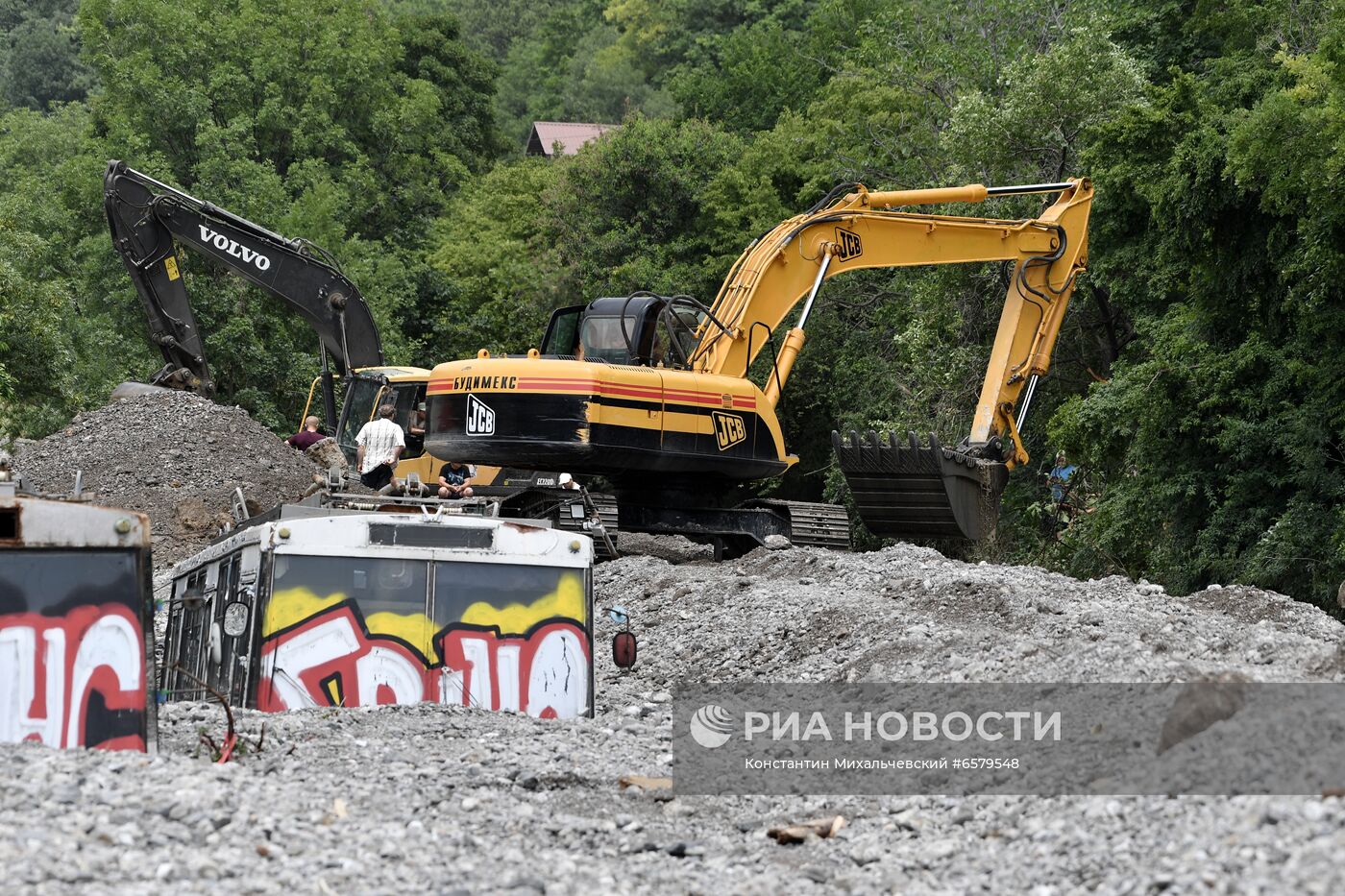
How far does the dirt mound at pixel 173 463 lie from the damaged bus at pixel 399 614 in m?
11.8

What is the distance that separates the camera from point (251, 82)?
4778 cm

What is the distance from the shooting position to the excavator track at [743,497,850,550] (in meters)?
20.3

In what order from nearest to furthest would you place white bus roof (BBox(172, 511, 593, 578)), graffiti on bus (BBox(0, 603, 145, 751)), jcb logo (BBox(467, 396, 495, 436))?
graffiti on bus (BBox(0, 603, 145, 751)) → white bus roof (BBox(172, 511, 593, 578)) → jcb logo (BBox(467, 396, 495, 436))

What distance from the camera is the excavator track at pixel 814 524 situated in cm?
2030

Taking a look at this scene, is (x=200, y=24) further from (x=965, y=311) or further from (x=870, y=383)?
(x=965, y=311)

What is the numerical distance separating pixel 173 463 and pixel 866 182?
1453 cm

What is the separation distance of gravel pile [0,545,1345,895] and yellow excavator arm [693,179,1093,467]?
746 cm

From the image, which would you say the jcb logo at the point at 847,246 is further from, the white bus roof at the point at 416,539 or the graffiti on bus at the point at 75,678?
the graffiti on bus at the point at 75,678

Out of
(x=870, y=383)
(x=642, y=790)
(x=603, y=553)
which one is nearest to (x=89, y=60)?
(x=870, y=383)

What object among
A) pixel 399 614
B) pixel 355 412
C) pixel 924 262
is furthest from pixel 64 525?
pixel 355 412

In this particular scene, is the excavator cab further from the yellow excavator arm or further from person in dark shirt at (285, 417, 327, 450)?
person in dark shirt at (285, 417, 327, 450)

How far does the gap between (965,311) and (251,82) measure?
2831 cm

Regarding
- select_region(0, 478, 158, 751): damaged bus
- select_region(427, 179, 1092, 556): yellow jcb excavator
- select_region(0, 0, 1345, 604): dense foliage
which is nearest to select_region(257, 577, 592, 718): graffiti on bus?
select_region(0, 478, 158, 751): damaged bus

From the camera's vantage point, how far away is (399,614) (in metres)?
10.0
